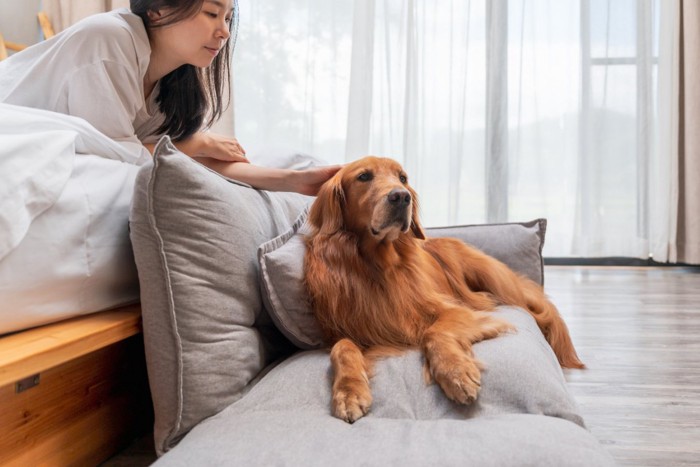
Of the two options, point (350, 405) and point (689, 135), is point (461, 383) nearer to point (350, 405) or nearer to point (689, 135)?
point (350, 405)

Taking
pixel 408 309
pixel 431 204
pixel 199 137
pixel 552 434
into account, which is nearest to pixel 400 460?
pixel 552 434

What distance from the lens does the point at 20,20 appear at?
4488 millimetres

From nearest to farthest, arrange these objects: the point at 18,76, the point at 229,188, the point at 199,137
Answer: the point at 229,188, the point at 18,76, the point at 199,137

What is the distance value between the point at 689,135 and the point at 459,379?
12.1ft

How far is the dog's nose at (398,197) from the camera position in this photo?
5.05ft

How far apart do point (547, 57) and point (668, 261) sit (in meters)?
1.62

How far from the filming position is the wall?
4.38 meters

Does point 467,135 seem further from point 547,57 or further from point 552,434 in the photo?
point 552,434

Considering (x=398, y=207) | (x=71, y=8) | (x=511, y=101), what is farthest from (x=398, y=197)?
(x=71, y=8)

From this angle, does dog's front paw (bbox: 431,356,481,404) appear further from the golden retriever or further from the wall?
the wall

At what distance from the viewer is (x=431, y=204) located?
4.46 metres

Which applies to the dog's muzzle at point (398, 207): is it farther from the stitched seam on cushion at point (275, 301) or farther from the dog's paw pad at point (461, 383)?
the dog's paw pad at point (461, 383)

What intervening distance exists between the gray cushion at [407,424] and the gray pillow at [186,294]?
0.22ft

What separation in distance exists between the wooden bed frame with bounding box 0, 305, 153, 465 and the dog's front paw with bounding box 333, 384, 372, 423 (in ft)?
1.39
